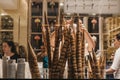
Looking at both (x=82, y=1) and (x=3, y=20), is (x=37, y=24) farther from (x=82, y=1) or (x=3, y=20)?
(x=82, y=1)

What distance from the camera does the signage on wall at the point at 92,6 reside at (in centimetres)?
348

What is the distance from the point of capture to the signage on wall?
3480mm

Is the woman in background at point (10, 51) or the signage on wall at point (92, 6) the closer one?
the signage on wall at point (92, 6)

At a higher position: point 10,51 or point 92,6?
point 92,6

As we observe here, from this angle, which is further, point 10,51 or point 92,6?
point 10,51

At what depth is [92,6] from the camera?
362 centimetres

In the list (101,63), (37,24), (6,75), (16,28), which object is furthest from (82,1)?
(16,28)

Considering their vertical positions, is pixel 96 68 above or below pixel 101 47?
above

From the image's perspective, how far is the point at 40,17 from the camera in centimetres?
656

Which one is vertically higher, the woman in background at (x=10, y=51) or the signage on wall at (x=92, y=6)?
the signage on wall at (x=92, y=6)

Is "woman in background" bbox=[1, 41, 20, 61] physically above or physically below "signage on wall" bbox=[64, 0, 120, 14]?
below

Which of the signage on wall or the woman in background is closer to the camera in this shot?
the signage on wall

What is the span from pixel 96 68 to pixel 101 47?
16.5 feet

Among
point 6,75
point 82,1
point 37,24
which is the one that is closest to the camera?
point 6,75
